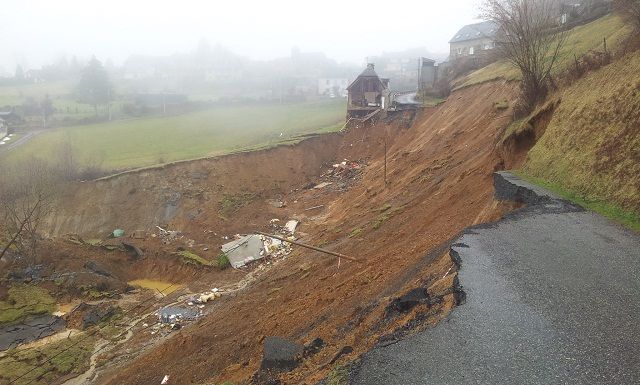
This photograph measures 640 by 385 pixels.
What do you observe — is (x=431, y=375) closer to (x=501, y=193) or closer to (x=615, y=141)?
(x=501, y=193)

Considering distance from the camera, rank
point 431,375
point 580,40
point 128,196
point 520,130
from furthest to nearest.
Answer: point 128,196
point 580,40
point 520,130
point 431,375

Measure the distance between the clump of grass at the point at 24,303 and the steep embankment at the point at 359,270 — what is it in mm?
A: 7534

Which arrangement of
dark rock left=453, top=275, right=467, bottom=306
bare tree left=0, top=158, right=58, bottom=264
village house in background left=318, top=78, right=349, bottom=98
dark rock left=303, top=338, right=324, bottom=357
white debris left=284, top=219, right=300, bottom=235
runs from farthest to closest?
1. village house in background left=318, top=78, right=349, bottom=98
2. white debris left=284, top=219, right=300, bottom=235
3. bare tree left=0, top=158, right=58, bottom=264
4. dark rock left=303, top=338, right=324, bottom=357
5. dark rock left=453, top=275, right=467, bottom=306

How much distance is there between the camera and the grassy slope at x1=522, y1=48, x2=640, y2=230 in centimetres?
1108

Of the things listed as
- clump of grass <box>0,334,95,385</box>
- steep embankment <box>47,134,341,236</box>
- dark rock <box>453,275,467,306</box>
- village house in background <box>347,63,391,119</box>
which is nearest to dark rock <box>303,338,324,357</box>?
dark rock <box>453,275,467,306</box>

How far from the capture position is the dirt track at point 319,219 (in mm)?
10758

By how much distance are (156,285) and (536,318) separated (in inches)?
783

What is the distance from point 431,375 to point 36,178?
90.5ft

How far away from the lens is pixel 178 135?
162ft

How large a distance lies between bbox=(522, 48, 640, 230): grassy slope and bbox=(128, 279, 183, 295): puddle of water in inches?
643

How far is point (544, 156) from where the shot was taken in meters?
14.3

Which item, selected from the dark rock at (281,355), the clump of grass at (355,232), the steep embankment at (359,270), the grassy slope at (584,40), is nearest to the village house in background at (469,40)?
the grassy slope at (584,40)

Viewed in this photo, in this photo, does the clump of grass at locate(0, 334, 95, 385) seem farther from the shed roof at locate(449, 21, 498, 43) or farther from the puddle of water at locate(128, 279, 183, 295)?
the shed roof at locate(449, 21, 498, 43)

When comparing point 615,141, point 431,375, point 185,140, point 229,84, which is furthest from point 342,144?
point 229,84
